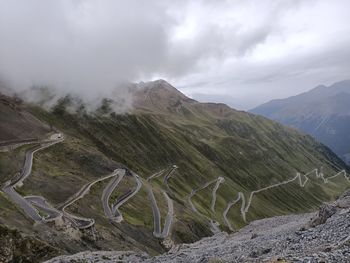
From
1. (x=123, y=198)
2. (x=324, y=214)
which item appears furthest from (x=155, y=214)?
(x=324, y=214)

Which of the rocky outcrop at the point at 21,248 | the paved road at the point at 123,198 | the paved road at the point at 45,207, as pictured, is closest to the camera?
the rocky outcrop at the point at 21,248

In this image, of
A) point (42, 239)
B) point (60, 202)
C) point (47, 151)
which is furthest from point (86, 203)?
point (47, 151)

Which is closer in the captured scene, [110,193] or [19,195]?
[19,195]

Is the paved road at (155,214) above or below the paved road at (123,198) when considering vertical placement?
below

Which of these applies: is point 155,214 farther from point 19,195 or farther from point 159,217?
point 19,195

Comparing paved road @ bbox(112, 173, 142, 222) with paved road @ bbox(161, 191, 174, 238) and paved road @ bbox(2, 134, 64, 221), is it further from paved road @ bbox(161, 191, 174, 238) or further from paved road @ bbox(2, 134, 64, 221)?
paved road @ bbox(2, 134, 64, 221)

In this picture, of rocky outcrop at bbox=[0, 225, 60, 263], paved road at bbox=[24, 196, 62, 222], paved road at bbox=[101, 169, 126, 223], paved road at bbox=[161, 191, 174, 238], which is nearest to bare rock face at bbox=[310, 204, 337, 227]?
rocky outcrop at bbox=[0, 225, 60, 263]

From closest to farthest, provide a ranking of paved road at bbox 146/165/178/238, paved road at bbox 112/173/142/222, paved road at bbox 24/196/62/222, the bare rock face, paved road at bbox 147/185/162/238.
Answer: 1. the bare rock face
2. paved road at bbox 24/196/62/222
3. paved road at bbox 112/173/142/222
4. paved road at bbox 147/185/162/238
5. paved road at bbox 146/165/178/238

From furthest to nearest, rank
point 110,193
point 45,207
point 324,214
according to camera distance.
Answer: point 110,193, point 45,207, point 324,214

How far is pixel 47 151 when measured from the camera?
19238 cm

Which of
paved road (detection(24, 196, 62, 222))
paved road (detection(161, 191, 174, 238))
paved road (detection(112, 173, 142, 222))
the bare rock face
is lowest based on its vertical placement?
paved road (detection(161, 191, 174, 238))

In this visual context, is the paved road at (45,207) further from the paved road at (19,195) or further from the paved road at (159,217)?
the paved road at (159,217)

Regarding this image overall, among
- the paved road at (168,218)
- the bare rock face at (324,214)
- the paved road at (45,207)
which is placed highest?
the paved road at (45,207)

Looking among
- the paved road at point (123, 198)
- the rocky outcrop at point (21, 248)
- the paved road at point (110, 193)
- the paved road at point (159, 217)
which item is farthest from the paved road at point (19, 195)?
the paved road at point (159, 217)
